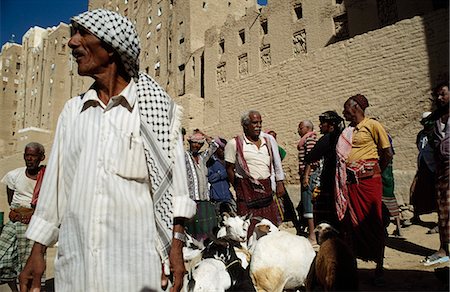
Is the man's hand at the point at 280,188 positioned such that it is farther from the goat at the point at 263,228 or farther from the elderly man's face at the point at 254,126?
the goat at the point at 263,228

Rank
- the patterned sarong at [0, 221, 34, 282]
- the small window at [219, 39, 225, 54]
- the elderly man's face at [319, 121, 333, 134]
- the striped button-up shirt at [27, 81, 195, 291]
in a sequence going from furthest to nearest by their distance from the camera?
the small window at [219, 39, 225, 54] < the elderly man's face at [319, 121, 333, 134] < the patterned sarong at [0, 221, 34, 282] < the striped button-up shirt at [27, 81, 195, 291]

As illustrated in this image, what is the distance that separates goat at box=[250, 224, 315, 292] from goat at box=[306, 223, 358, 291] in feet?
1.12

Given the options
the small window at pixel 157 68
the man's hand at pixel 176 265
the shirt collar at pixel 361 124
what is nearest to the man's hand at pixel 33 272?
the man's hand at pixel 176 265

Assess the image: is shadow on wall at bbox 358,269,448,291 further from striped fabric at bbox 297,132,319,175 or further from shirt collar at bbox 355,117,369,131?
striped fabric at bbox 297,132,319,175

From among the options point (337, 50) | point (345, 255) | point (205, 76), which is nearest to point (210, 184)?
point (345, 255)

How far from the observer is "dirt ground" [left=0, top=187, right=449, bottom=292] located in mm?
3447

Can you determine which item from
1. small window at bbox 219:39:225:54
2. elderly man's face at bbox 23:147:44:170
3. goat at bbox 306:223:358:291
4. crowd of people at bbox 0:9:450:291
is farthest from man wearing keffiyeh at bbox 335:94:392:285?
small window at bbox 219:39:225:54

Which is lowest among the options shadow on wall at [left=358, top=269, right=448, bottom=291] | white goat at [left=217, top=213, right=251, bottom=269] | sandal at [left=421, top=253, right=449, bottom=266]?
shadow on wall at [left=358, top=269, right=448, bottom=291]

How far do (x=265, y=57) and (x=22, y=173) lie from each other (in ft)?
56.4

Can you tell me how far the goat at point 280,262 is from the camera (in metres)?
2.97

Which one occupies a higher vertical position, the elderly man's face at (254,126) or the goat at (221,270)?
the elderly man's face at (254,126)

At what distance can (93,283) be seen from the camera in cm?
139

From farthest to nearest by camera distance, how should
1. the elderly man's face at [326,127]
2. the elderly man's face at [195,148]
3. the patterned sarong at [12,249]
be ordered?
the elderly man's face at [195,148]
the elderly man's face at [326,127]
the patterned sarong at [12,249]

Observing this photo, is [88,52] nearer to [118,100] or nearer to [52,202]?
[118,100]
